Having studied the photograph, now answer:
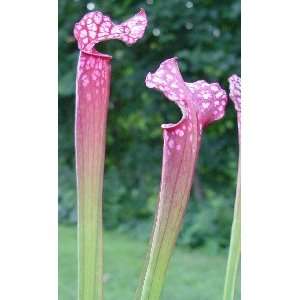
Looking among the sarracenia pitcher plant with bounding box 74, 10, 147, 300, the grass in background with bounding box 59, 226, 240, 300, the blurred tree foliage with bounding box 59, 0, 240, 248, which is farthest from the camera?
the grass in background with bounding box 59, 226, 240, 300

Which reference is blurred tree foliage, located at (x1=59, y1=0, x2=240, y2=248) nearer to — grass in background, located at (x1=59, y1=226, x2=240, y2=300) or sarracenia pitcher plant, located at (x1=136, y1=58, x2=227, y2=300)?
grass in background, located at (x1=59, y1=226, x2=240, y2=300)

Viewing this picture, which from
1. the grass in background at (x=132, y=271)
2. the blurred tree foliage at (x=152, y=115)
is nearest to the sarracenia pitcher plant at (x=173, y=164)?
the blurred tree foliage at (x=152, y=115)

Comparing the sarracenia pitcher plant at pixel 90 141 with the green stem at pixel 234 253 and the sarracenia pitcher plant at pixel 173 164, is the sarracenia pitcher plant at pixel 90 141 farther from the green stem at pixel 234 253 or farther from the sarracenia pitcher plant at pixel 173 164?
the green stem at pixel 234 253

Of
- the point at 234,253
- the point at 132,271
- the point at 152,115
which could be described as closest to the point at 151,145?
the point at 152,115

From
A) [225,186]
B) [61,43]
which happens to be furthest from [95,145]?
[225,186]

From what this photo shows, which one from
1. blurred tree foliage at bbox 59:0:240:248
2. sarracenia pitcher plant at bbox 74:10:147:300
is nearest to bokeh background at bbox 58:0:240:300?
blurred tree foliage at bbox 59:0:240:248

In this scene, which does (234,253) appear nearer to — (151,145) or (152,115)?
(152,115)
